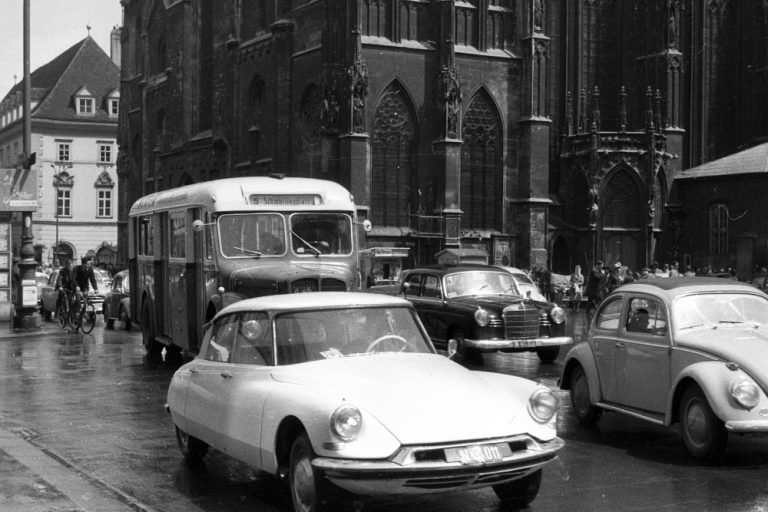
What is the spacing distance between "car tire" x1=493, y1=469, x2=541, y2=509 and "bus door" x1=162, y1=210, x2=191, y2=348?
9.20 metres

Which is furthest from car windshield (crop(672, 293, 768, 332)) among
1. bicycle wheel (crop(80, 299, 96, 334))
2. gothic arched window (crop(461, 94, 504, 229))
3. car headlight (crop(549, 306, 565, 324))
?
→ gothic arched window (crop(461, 94, 504, 229))

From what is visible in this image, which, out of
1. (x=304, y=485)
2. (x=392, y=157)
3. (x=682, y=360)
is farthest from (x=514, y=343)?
(x=392, y=157)

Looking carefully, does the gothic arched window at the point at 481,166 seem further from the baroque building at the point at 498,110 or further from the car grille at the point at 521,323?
the car grille at the point at 521,323

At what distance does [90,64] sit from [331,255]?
73598mm

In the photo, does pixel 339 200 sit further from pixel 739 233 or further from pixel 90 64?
pixel 90 64

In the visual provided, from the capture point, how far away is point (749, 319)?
392 inches

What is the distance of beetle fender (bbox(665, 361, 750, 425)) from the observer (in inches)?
347

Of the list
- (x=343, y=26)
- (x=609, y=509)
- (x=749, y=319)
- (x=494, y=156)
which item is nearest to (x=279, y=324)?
(x=609, y=509)

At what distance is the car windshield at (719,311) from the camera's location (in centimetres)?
987

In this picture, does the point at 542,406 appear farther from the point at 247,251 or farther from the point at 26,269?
the point at 26,269

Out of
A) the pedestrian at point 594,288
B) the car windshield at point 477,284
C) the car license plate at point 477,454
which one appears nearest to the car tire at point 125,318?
the car windshield at point 477,284

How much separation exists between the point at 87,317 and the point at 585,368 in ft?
52.6

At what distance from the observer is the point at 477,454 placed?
260 inches

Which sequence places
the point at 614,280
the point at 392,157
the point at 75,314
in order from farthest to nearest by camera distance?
the point at 392,157, the point at 614,280, the point at 75,314
